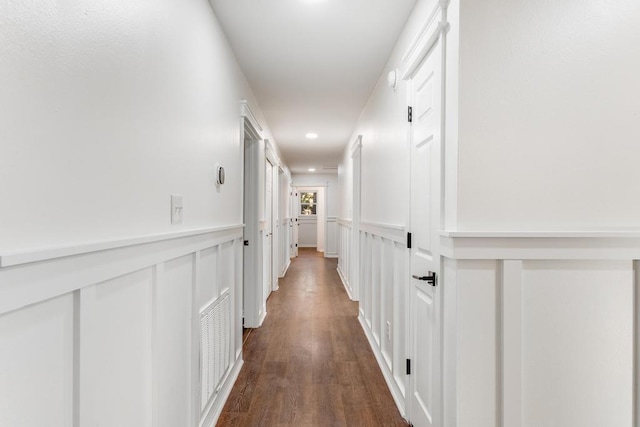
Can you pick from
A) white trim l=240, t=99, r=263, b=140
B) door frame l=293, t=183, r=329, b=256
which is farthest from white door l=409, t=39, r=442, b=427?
door frame l=293, t=183, r=329, b=256

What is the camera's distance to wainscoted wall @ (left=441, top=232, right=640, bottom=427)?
1.33 m

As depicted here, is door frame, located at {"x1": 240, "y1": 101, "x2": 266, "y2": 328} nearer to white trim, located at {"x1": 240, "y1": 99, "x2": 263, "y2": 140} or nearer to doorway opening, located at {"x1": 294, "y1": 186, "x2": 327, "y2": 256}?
white trim, located at {"x1": 240, "y1": 99, "x2": 263, "y2": 140}

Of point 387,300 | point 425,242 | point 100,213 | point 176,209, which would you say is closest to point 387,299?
point 387,300

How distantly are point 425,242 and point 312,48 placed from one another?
1.58 metres

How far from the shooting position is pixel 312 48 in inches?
99.7

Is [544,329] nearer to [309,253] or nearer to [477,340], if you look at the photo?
[477,340]

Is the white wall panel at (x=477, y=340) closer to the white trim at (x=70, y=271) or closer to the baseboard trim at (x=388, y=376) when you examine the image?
the baseboard trim at (x=388, y=376)

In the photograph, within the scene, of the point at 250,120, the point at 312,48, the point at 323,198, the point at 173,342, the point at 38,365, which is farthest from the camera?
the point at 323,198

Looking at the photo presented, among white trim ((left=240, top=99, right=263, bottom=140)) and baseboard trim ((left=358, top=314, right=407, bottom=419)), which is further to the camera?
white trim ((left=240, top=99, right=263, bottom=140))

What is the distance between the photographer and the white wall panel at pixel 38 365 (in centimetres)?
68

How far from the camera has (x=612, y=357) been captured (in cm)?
133

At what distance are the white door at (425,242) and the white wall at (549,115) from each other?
0.71 ft

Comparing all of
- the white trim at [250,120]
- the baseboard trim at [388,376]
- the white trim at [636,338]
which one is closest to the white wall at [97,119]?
the white trim at [250,120]

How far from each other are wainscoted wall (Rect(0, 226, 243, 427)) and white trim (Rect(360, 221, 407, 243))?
45.9 inches
